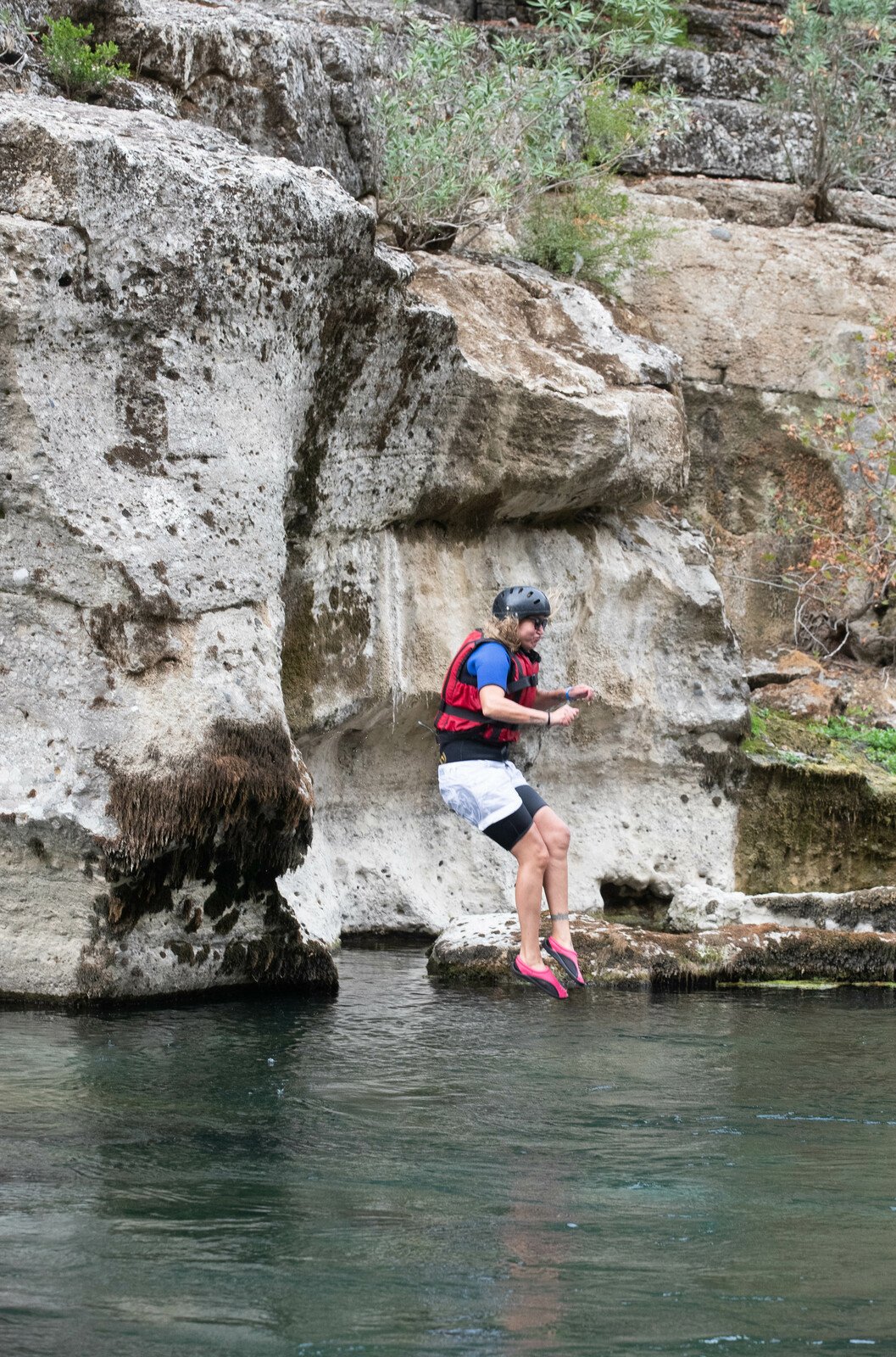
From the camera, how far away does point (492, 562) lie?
11.5 metres

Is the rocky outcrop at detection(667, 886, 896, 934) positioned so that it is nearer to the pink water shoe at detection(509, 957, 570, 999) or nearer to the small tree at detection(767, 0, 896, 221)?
the pink water shoe at detection(509, 957, 570, 999)

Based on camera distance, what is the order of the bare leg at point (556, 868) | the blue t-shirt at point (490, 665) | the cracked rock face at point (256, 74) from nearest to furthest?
1. the blue t-shirt at point (490, 665)
2. the bare leg at point (556, 868)
3. the cracked rock face at point (256, 74)

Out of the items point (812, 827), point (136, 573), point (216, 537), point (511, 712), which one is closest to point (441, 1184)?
point (511, 712)

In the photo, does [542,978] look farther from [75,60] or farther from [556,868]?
[75,60]

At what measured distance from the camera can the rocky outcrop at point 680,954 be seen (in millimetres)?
9336

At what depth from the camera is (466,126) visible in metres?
11.9

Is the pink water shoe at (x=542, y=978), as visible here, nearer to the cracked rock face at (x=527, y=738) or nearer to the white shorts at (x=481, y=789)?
the white shorts at (x=481, y=789)

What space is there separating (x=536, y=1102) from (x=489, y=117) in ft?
26.9

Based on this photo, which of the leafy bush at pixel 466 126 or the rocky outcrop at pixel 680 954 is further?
the leafy bush at pixel 466 126

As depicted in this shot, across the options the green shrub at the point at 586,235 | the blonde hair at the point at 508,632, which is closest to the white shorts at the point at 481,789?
the blonde hair at the point at 508,632

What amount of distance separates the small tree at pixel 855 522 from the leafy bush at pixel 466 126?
10.3 ft

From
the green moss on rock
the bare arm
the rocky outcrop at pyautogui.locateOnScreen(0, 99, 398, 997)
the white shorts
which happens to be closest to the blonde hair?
the bare arm

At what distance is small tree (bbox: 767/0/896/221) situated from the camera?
52.1 feet

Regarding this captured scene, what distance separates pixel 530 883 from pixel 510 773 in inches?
22.7
